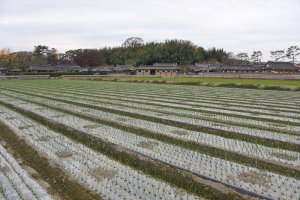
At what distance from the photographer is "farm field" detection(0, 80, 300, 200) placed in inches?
241

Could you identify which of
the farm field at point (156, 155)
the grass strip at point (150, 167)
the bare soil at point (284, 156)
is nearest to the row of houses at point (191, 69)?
the farm field at point (156, 155)

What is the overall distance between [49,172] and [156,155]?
9.08 feet

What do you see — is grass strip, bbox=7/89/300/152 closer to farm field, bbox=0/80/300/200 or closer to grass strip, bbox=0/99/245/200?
farm field, bbox=0/80/300/200

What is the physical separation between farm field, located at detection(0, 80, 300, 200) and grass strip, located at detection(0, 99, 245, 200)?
0.06ft

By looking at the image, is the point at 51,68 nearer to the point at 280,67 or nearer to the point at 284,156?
the point at 280,67

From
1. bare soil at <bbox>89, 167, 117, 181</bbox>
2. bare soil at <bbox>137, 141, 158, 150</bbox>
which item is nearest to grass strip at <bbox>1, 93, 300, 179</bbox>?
bare soil at <bbox>137, 141, 158, 150</bbox>

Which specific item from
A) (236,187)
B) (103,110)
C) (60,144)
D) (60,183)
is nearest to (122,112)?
(103,110)

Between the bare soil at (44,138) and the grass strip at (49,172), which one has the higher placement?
the bare soil at (44,138)

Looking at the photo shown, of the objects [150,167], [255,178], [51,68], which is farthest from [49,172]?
[51,68]

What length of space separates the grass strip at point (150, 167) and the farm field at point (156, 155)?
0.02 meters

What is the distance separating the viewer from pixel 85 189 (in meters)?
6.17

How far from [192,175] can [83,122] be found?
7365 mm

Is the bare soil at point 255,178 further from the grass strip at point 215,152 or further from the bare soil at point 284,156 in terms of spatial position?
the bare soil at point 284,156

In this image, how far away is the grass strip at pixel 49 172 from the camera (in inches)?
236
